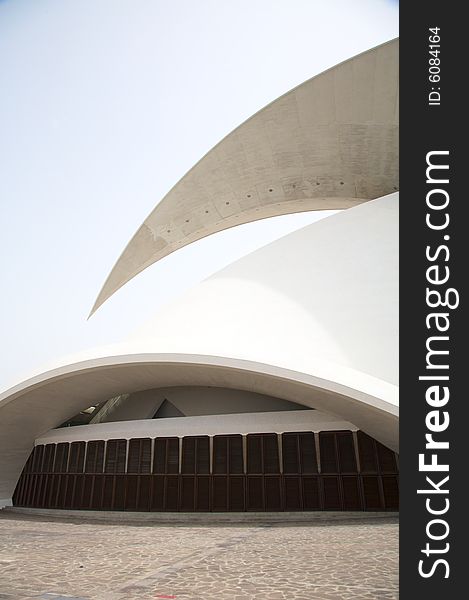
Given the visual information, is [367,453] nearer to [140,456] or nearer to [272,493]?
[272,493]

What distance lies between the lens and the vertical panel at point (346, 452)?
9648 mm

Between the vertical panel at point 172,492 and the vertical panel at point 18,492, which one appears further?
the vertical panel at point 18,492

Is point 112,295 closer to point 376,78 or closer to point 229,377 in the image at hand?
point 229,377

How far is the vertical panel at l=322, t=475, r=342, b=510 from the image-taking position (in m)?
9.50

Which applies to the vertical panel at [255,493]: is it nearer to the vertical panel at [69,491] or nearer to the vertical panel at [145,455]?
the vertical panel at [145,455]

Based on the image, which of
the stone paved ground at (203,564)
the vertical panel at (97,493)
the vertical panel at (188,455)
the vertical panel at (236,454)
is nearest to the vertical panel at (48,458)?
the vertical panel at (97,493)

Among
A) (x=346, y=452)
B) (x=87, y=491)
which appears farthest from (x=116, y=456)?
(x=346, y=452)

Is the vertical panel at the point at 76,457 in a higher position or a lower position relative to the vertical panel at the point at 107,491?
higher

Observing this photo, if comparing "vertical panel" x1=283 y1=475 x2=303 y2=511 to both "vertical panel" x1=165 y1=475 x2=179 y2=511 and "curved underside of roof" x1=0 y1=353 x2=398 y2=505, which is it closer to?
"curved underside of roof" x1=0 y1=353 x2=398 y2=505

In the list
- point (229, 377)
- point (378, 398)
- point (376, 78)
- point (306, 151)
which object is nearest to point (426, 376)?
point (378, 398)

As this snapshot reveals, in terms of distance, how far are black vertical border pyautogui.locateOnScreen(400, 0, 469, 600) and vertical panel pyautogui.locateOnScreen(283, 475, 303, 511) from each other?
842cm

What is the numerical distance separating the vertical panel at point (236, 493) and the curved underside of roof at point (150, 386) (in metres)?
1.91

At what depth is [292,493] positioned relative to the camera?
9.70 metres

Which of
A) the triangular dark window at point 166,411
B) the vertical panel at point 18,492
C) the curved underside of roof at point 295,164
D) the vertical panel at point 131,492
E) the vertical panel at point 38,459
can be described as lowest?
the vertical panel at point 18,492
